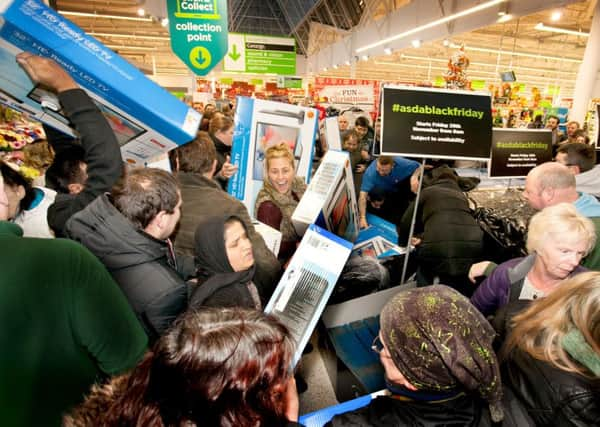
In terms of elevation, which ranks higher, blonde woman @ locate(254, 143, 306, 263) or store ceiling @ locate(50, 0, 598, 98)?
store ceiling @ locate(50, 0, 598, 98)

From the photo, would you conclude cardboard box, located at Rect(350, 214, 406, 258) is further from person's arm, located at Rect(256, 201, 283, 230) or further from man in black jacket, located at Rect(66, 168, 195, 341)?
man in black jacket, located at Rect(66, 168, 195, 341)

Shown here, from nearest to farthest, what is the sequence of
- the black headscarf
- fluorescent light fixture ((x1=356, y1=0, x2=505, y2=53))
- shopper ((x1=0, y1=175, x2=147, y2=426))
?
1. shopper ((x1=0, y1=175, x2=147, y2=426))
2. the black headscarf
3. fluorescent light fixture ((x1=356, y1=0, x2=505, y2=53))

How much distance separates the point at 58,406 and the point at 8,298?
35cm

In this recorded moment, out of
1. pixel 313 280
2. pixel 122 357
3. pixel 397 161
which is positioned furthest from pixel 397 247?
pixel 122 357

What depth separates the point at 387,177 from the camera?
3.41 m

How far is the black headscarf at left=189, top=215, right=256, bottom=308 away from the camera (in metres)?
1.31

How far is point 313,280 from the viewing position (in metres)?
1.22

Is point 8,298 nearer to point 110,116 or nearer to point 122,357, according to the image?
point 122,357

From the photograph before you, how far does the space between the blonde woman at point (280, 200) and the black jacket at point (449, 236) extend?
0.96 meters

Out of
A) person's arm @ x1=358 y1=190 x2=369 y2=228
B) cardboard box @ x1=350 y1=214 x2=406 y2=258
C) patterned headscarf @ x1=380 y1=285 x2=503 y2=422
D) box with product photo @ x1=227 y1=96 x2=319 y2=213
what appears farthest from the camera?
person's arm @ x1=358 y1=190 x2=369 y2=228

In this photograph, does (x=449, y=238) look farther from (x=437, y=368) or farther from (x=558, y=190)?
(x=437, y=368)

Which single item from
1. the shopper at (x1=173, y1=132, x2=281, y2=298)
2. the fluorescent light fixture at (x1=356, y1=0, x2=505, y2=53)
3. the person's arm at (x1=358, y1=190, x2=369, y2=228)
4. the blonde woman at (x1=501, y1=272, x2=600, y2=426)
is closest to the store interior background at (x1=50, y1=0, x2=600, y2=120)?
the fluorescent light fixture at (x1=356, y1=0, x2=505, y2=53)

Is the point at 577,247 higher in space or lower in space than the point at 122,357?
higher

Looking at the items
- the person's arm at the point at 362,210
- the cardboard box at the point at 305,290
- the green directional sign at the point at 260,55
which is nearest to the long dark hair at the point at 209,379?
the cardboard box at the point at 305,290
